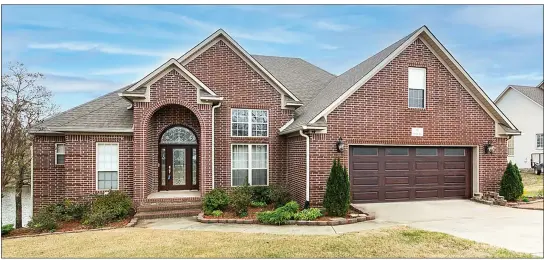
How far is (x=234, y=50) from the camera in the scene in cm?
1334

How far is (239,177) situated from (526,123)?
24235 millimetres

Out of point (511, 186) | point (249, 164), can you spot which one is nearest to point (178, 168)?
point (249, 164)

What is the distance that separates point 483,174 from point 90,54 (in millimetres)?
15656

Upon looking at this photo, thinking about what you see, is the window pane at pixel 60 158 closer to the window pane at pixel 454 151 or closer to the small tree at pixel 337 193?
the small tree at pixel 337 193

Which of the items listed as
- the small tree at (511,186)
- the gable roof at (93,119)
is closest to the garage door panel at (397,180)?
the small tree at (511,186)

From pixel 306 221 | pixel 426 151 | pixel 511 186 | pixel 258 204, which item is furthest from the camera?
pixel 426 151

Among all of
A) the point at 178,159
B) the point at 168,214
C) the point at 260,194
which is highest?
the point at 178,159

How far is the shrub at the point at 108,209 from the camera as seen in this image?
10.4 metres

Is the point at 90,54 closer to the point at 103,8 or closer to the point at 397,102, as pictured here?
the point at 103,8

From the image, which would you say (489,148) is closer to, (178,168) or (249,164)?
(249,164)

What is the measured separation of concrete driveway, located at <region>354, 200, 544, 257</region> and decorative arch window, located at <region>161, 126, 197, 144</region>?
6678mm

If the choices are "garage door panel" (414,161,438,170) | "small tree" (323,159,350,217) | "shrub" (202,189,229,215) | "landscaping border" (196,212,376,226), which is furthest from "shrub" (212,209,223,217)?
"garage door panel" (414,161,438,170)

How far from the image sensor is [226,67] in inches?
522

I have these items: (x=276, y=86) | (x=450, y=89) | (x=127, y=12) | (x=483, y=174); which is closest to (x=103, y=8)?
(x=127, y=12)
